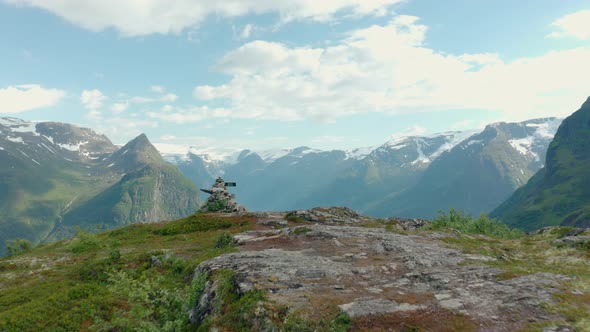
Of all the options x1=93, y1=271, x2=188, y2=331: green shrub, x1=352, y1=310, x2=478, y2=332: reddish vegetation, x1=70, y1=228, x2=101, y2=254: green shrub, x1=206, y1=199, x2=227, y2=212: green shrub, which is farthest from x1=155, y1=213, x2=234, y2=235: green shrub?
x1=352, y1=310, x2=478, y2=332: reddish vegetation

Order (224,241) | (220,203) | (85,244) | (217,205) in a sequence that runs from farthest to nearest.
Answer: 1. (220,203)
2. (217,205)
3. (85,244)
4. (224,241)

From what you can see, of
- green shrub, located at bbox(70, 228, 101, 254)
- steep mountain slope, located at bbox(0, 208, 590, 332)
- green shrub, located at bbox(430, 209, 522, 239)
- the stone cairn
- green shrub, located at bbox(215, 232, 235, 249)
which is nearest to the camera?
steep mountain slope, located at bbox(0, 208, 590, 332)

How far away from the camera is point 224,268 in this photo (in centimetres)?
2477

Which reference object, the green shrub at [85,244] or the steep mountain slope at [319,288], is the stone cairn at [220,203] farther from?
the steep mountain slope at [319,288]

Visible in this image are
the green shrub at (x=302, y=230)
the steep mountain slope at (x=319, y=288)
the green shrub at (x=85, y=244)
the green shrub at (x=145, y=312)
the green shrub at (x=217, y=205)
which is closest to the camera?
the steep mountain slope at (x=319, y=288)

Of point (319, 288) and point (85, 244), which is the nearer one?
point (319, 288)

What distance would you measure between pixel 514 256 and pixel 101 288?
35829 mm

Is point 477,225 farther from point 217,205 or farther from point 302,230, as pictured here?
point 217,205

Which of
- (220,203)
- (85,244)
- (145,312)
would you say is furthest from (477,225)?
(85,244)

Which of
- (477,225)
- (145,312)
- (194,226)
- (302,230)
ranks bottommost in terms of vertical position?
(477,225)

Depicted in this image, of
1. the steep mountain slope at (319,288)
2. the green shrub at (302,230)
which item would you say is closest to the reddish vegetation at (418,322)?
the steep mountain slope at (319,288)

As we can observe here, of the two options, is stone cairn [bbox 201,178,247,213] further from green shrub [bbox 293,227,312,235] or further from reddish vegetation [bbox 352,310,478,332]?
reddish vegetation [bbox 352,310,478,332]

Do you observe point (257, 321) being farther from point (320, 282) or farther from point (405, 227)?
point (405, 227)

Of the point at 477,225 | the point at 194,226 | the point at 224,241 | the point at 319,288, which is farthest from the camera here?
the point at 477,225
